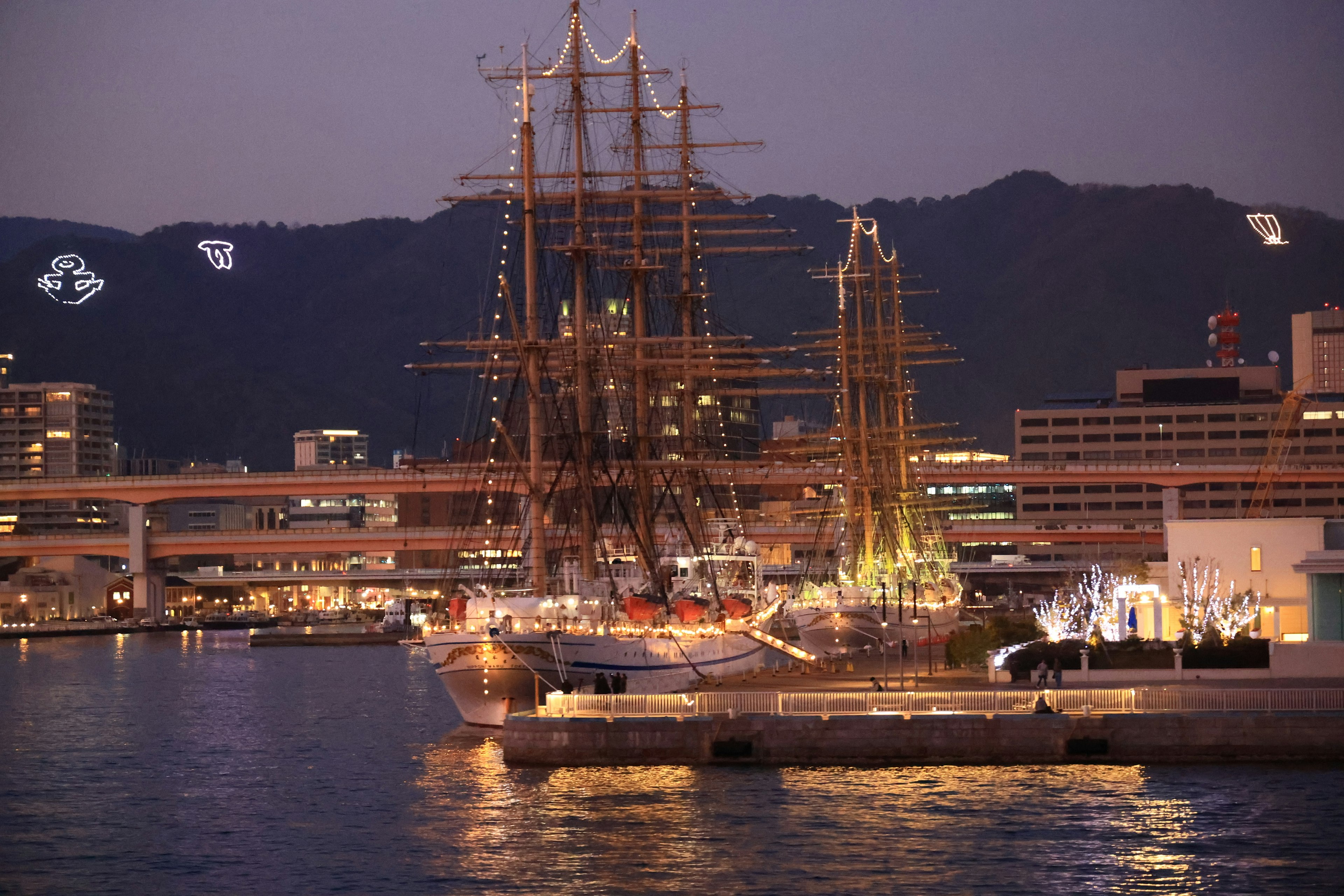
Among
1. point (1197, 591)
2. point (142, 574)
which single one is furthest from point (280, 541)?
point (1197, 591)

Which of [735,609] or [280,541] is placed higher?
[280,541]

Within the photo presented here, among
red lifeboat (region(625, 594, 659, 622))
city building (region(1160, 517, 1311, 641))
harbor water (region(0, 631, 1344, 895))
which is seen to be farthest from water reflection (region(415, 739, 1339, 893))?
city building (region(1160, 517, 1311, 641))

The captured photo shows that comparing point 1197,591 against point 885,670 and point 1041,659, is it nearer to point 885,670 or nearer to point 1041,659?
point 1041,659

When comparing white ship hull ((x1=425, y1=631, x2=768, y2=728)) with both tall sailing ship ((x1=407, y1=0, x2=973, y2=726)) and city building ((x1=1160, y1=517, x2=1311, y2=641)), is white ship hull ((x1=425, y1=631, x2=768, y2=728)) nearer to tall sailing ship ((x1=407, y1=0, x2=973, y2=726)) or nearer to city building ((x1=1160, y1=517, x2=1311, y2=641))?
tall sailing ship ((x1=407, y1=0, x2=973, y2=726))

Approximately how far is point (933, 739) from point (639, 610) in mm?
19308

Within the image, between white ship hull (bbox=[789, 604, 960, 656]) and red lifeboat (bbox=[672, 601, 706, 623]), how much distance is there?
2383 centimetres

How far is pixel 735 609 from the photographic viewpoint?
74312 millimetres

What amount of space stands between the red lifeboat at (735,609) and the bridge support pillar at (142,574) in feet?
345

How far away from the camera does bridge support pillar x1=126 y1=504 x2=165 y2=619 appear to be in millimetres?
168375

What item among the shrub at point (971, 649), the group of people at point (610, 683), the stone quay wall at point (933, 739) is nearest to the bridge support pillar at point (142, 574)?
the shrub at point (971, 649)

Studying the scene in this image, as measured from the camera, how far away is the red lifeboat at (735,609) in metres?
74.0

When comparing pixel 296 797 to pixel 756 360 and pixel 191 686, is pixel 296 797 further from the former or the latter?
pixel 756 360

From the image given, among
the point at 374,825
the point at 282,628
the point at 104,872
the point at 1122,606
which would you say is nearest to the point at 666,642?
the point at 1122,606

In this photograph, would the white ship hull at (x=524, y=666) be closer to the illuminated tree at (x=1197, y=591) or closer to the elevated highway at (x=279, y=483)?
the illuminated tree at (x=1197, y=591)
